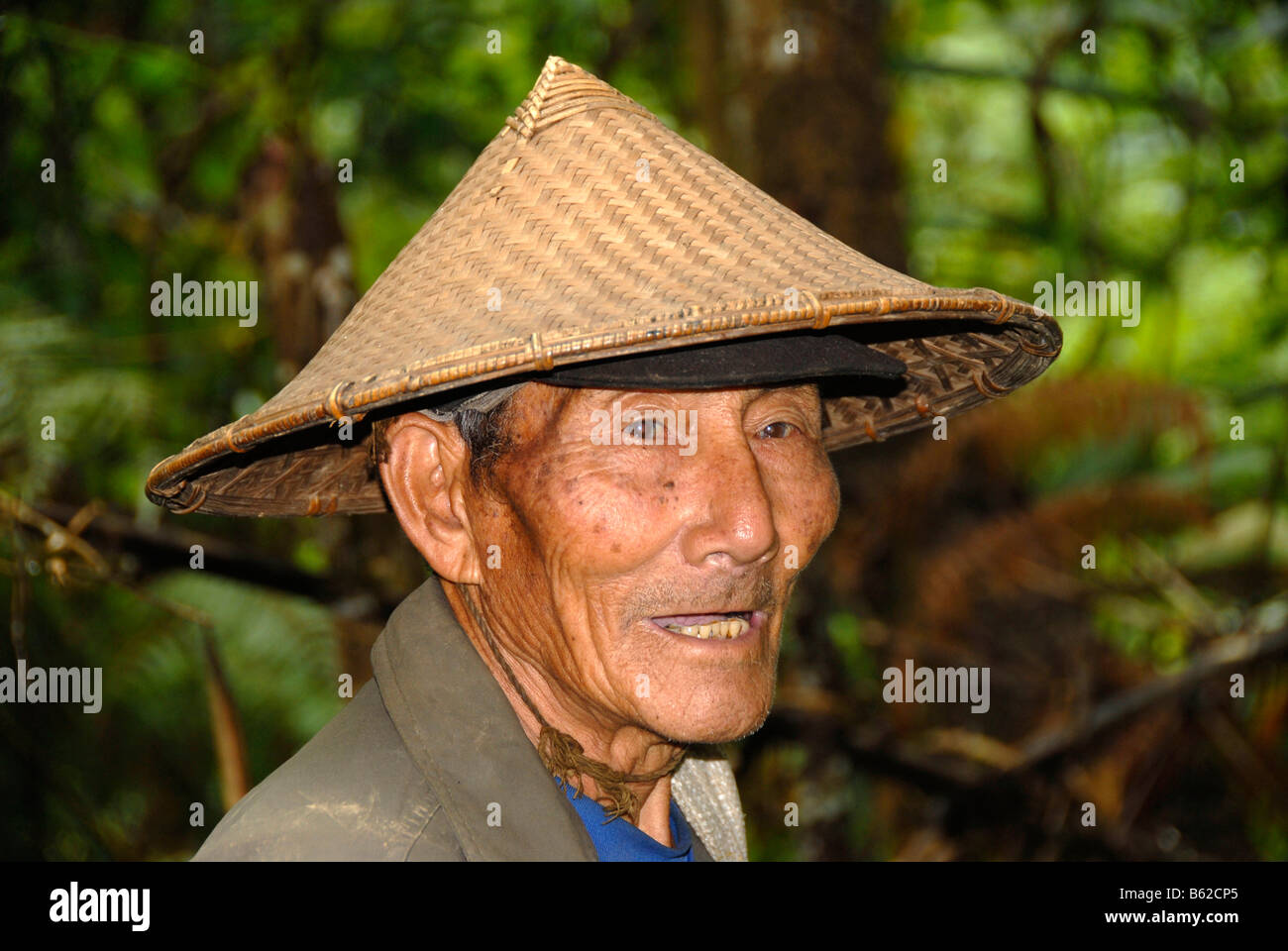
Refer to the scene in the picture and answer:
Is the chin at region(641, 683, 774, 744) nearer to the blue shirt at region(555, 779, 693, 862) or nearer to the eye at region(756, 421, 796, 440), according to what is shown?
the blue shirt at region(555, 779, 693, 862)

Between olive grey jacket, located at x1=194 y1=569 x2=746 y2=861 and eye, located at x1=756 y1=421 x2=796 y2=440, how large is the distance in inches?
20.6

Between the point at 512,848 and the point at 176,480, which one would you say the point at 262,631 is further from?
the point at 512,848

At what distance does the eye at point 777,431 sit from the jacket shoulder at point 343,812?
2.21ft

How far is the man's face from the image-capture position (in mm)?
1565

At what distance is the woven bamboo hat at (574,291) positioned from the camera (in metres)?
1.36

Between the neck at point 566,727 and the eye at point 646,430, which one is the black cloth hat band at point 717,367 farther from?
the neck at point 566,727

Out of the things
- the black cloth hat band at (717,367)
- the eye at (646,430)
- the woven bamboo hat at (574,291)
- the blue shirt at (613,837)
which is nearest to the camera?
the woven bamboo hat at (574,291)

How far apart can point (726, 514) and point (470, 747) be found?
18.0 inches

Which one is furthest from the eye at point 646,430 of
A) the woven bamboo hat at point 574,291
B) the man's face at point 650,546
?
the woven bamboo hat at point 574,291

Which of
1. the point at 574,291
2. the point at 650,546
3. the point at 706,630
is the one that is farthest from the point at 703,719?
the point at 574,291

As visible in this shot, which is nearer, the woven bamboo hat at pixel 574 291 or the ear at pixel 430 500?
the woven bamboo hat at pixel 574 291

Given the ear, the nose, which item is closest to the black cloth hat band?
the nose

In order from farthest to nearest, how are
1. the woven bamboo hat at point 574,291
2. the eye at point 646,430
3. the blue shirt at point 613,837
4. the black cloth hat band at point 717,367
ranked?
1. the blue shirt at point 613,837
2. the eye at point 646,430
3. the black cloth hat band at point 717,367
4. the woven bamboo hat at point 574,291

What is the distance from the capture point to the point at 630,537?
5.14 feet
